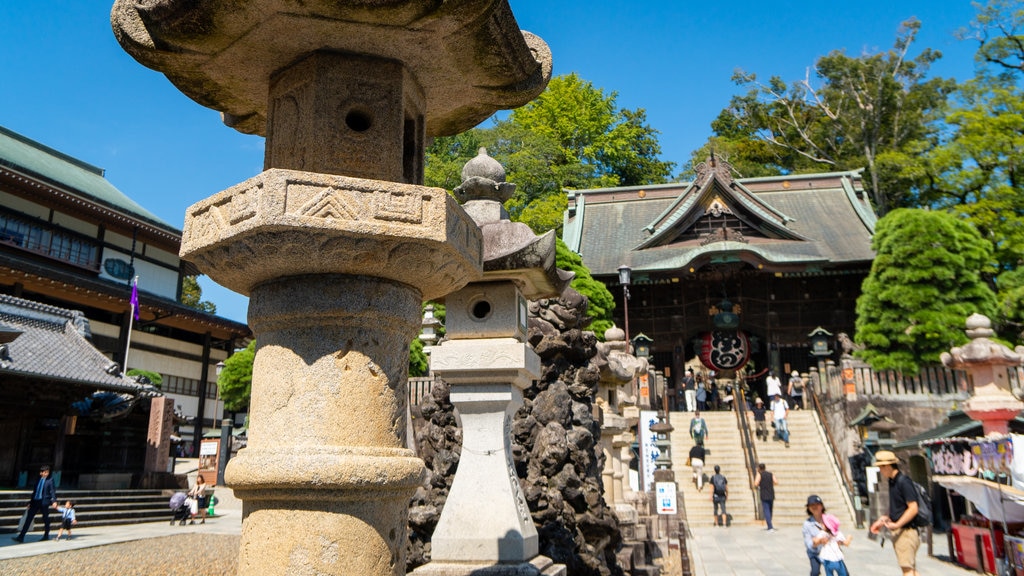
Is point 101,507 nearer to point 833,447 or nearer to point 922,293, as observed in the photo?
point 833,447

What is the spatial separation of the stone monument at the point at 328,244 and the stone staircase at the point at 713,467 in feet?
44.2

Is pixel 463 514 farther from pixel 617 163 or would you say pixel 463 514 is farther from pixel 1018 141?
pixel 617 163

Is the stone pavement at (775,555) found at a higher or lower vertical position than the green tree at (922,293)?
lower

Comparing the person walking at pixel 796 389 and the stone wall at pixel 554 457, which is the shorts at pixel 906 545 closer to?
the stone wall at pixel 554 457

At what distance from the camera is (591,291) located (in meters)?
21.9

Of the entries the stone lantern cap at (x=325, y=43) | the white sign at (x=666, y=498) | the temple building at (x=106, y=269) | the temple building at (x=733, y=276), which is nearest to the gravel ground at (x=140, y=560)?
the white sign at (x=666, y=498)

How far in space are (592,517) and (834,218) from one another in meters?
26.9

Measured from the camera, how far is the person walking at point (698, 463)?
1761cm

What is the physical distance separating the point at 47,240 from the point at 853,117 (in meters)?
41.0

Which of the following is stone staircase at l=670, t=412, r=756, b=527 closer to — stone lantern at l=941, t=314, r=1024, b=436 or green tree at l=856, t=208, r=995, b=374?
green tree at l=856, t=208, r=995, b=374

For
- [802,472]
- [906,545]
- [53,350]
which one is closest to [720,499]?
[802,472]

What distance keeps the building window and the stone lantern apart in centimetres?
2764

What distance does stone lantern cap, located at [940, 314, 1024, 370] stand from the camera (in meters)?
12.5

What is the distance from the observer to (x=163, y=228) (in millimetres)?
30969
